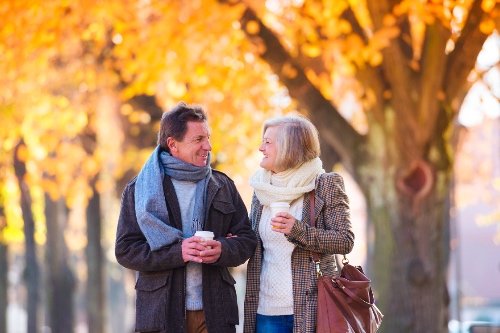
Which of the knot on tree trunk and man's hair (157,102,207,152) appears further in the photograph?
the knot on tree trunk

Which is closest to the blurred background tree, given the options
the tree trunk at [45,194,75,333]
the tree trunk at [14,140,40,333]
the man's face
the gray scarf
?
the tree trunk at [14,140,40,333]

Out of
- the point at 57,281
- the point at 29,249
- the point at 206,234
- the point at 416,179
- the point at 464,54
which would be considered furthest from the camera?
the point at 29,249

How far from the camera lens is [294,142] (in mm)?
5301

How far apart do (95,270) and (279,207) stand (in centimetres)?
1393

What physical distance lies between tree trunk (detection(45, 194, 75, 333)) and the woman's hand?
49.0 ft

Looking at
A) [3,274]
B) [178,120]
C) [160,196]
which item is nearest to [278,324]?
[160,196]

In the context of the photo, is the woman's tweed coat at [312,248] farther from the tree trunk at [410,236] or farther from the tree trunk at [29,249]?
the tree trunk at [29,249]

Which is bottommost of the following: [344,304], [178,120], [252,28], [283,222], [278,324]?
[278,324]

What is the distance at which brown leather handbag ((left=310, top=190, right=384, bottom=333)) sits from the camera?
5062 mm

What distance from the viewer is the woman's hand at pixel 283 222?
4.98 m

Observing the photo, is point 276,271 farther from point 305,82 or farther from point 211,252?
point 305,82

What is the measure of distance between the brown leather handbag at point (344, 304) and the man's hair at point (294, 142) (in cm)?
36

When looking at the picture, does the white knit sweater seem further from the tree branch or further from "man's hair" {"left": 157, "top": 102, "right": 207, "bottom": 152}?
the tree branch

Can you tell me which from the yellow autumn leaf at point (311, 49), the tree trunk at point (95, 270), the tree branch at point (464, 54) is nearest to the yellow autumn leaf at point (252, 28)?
the yellow autumn leaf at point (311, 49)
